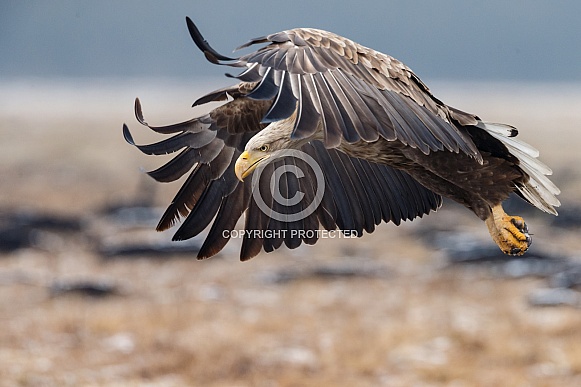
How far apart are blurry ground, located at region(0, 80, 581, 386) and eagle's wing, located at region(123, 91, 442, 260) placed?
7.03 m

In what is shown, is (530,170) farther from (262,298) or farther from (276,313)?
(262,298)

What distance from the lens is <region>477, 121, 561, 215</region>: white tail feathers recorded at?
477 cm

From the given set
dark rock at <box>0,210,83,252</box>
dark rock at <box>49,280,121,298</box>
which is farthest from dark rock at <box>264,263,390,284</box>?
dark rock at <box>0,210,83,252</box>

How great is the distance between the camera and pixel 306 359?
44.3ft

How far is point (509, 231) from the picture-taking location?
477 centimetres

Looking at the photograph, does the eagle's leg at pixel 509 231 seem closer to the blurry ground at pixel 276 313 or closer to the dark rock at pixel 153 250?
the blurry ground at pixel 276 313

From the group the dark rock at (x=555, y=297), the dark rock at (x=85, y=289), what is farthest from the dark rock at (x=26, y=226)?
the dark rock at (x=555, y=297)

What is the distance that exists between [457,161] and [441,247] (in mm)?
18899

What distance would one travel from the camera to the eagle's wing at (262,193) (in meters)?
5.19

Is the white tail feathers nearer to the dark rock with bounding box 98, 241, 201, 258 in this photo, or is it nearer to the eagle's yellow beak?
the eagle's yellow beak

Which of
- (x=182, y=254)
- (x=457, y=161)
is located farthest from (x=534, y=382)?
(x=182, y=254)

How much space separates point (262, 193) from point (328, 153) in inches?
18.3

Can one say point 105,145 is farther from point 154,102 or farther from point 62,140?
point 154,102

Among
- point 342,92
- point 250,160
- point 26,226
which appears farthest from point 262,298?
point 342,92
